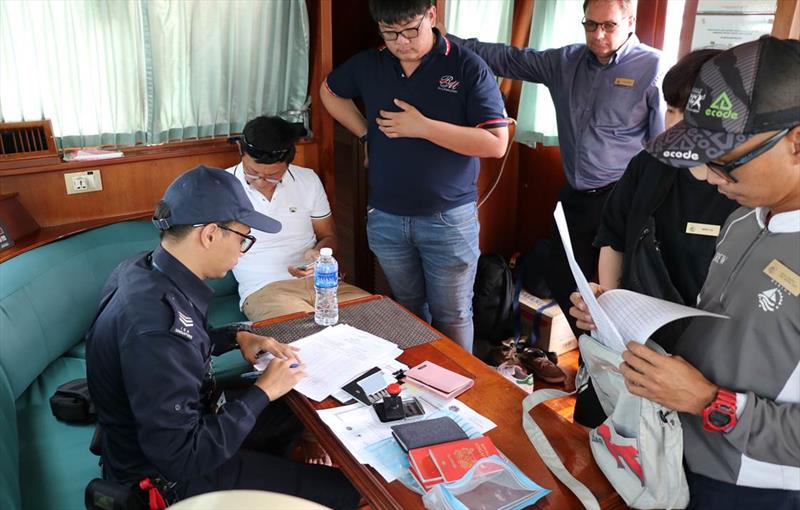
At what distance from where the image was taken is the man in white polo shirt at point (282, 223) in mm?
2416

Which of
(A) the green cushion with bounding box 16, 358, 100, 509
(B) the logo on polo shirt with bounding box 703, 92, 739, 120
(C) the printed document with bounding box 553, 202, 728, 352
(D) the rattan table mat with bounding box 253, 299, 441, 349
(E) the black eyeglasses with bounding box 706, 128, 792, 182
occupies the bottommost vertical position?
(A) the green cushion with bounding box 16, 358, 100, 509

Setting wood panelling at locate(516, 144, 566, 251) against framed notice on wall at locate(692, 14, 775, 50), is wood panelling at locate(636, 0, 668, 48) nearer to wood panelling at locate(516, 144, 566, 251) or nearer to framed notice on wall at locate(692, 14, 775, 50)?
framed notice on wall at locate(692, 14, 775, 50)

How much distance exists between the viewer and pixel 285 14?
3004 mm

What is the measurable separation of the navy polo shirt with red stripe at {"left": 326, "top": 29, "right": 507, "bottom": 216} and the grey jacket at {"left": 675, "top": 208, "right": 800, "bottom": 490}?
132 cm

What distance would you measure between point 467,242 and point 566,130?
812mm

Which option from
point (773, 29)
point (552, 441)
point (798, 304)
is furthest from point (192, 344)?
point (773, 29)

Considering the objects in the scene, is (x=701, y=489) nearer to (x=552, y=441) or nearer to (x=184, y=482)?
(x=552, y=441)

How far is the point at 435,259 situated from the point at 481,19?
5.41 ft

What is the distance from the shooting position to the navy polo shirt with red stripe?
2.40 m

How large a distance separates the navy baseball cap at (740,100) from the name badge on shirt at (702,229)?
0.60 metres

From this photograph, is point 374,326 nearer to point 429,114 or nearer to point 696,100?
point 429,114

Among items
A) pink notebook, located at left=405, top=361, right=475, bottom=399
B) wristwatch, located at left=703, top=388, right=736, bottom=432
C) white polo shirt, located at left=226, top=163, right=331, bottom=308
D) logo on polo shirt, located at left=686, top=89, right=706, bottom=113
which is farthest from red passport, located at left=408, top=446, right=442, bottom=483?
white polo shirt, located at left=226, top=163, right=331, bottom=308

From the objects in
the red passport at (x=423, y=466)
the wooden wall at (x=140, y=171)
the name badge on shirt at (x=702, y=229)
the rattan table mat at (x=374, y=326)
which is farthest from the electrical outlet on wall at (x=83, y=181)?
the name badge on shirt at (x=702, y=229)

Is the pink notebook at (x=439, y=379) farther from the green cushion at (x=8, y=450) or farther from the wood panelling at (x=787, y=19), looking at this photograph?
the wood panelling at (x=787, y=19)
